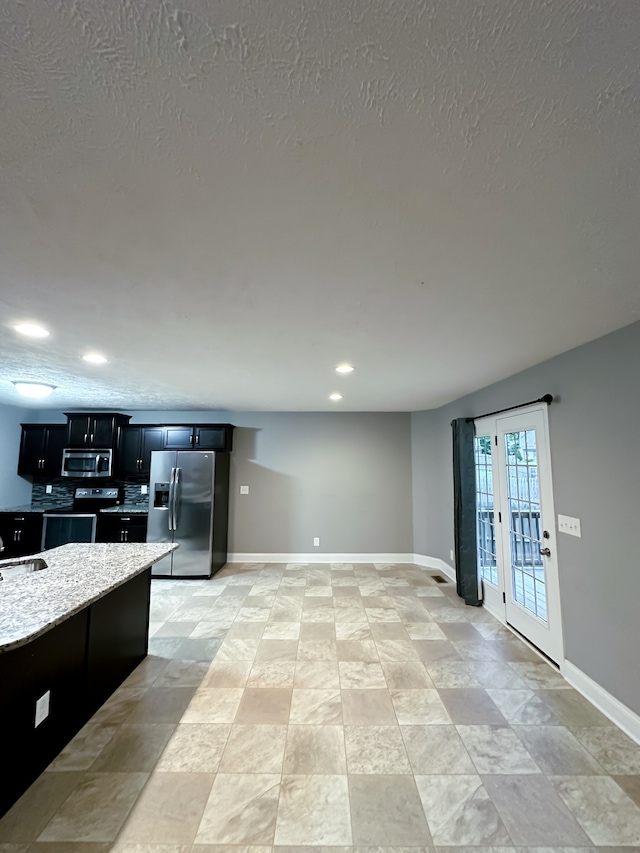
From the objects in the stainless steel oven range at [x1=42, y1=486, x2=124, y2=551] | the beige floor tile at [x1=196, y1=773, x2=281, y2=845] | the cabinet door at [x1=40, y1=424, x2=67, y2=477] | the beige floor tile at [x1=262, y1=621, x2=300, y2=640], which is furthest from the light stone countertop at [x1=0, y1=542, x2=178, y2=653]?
the cabinet door at [x1=40, y1=424, x2=67, y2=477]

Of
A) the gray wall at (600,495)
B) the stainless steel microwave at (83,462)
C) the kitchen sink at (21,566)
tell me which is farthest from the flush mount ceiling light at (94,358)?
the gray wall at (600,495)

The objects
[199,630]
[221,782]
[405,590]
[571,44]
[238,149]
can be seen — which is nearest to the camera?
[571,44]

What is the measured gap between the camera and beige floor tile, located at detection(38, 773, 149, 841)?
4.79ft

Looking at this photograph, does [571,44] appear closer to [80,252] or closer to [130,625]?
[80,252]

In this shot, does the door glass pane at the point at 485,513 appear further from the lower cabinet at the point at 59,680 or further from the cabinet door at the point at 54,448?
the cabinet door at the point at 54,448

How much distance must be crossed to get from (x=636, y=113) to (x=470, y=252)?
22.6 inches

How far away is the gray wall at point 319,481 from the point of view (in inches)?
211

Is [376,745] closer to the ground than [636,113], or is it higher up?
closer to the ground

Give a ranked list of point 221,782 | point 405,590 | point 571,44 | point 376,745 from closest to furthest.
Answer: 1. point 571,44
2. point 221,782
3. point 376,745
4. point 405,590

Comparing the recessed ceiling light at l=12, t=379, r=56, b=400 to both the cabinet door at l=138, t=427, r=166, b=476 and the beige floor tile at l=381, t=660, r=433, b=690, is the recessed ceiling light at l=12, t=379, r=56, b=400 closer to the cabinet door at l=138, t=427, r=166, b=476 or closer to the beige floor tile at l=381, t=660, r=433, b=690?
the cabinet door at l=138, t=427, r=166, b=476

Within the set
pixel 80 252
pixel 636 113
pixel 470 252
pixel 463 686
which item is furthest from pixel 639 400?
pixel 80 252

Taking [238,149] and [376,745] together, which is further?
[376,745]

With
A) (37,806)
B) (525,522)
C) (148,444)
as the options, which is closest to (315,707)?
(37,806)

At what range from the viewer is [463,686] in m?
2.42
